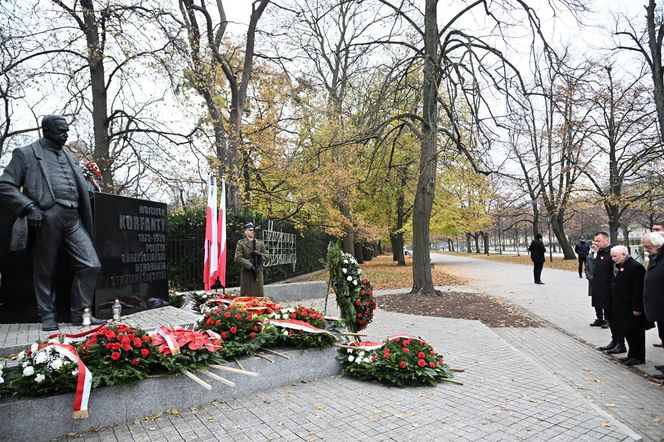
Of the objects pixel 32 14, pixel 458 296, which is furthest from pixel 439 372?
pixel 32 14

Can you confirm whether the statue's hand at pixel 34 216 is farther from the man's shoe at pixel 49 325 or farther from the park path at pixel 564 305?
the park path at pixel 564 305

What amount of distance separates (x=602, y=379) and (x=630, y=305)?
1.37m

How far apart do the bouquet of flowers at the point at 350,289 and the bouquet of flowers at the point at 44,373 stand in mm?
3518

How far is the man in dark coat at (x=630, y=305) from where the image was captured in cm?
653

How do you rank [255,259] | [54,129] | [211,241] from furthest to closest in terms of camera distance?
[211,241]
[255,259]
[54,129]

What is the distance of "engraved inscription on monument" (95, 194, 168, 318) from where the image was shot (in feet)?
21.0

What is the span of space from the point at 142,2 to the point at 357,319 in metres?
11.3

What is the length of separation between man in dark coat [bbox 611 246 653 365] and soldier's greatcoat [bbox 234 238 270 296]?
6.19 meters

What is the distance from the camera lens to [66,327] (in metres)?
5.63

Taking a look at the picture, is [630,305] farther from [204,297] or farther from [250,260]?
[204,297]

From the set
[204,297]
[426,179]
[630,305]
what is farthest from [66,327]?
[426,179]

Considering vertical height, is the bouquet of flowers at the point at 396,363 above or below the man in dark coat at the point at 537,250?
below

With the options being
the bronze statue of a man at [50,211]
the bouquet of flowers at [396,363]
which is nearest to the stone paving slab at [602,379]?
the bouquet of flowers at [396,363]

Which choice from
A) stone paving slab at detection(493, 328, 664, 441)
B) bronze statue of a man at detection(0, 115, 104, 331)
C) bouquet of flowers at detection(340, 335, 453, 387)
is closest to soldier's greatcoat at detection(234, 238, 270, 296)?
bronze statue of a man at detection(0, 115, 104, 331)
